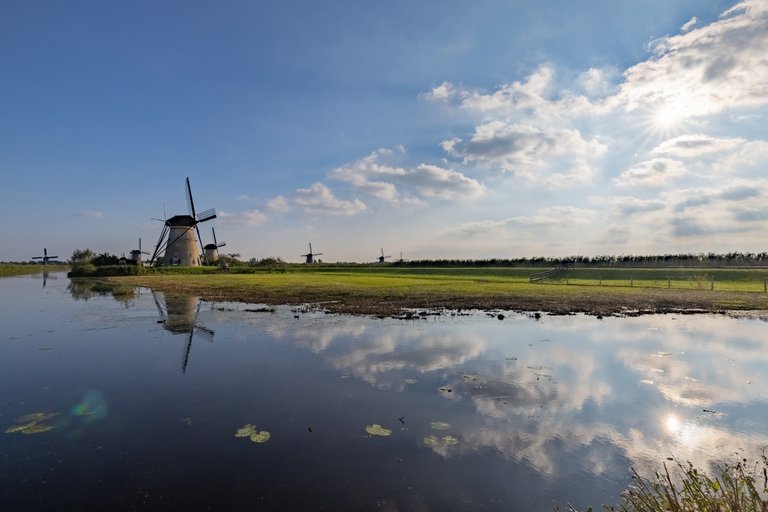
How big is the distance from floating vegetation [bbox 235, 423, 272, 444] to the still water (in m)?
0.04

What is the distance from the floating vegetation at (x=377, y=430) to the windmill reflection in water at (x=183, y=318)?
282 inches

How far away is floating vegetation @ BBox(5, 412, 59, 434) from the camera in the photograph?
26.6 ft

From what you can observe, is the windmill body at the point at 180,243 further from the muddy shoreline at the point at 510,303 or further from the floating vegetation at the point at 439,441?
the floating vegetation at the point at 439,441

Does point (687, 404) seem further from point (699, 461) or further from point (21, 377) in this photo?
point (21, 377)

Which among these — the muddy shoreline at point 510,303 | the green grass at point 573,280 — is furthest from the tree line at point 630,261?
the muddy shoreline at point 510,303

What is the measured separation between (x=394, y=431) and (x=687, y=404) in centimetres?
755

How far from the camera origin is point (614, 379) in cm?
1214

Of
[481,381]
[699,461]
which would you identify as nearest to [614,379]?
[481,381]

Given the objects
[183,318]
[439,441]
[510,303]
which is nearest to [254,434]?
[439,441]

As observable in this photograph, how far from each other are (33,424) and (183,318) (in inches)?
589

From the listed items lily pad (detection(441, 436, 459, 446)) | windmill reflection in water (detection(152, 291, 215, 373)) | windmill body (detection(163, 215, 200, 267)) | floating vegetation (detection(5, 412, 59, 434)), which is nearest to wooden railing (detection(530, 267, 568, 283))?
windmill reflection in water (detection(152, 291, 215, 373))

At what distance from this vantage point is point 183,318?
2284cm

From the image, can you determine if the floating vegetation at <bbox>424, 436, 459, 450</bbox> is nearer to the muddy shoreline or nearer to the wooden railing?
the muddy shoreline

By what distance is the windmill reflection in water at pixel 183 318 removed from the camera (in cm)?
1720
